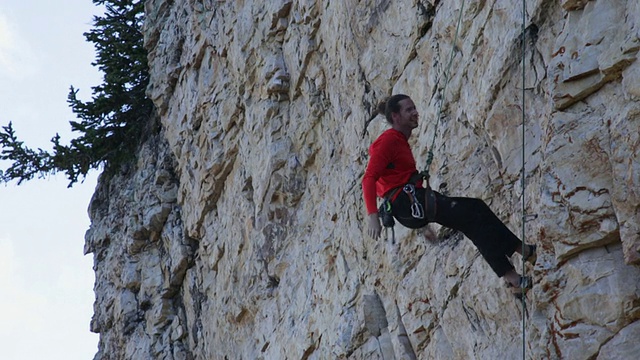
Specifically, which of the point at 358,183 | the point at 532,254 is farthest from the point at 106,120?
the point at 532,254

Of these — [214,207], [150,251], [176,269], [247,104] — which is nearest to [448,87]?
[247,104]

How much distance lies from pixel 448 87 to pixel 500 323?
3.14 m

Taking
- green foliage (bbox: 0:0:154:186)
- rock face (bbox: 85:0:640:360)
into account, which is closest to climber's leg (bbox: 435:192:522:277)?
rock face (bbox: 85:0:640:360)

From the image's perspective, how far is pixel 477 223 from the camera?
9.32 meters

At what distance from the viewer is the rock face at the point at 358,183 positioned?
26.5 feet

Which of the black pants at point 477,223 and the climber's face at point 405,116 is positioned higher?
the climber's face at point 405,116

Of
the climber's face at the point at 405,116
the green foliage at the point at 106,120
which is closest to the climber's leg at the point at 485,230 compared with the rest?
the climber's face at the point at 405,116

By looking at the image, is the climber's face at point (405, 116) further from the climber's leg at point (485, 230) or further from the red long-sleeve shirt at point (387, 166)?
the climber's leg at point (485, 230)

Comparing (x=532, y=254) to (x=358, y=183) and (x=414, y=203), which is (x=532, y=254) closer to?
(x=414, y=203)

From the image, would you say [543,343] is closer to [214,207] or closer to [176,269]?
[214,207]

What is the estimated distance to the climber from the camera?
9.23 meters

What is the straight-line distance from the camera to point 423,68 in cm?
1275

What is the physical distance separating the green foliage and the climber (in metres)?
18.2

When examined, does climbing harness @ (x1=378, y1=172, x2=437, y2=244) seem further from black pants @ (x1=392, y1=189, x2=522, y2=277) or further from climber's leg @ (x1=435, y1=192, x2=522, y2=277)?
climber's leg @ (x1=435, y1=192, x2=522, y2=277)
